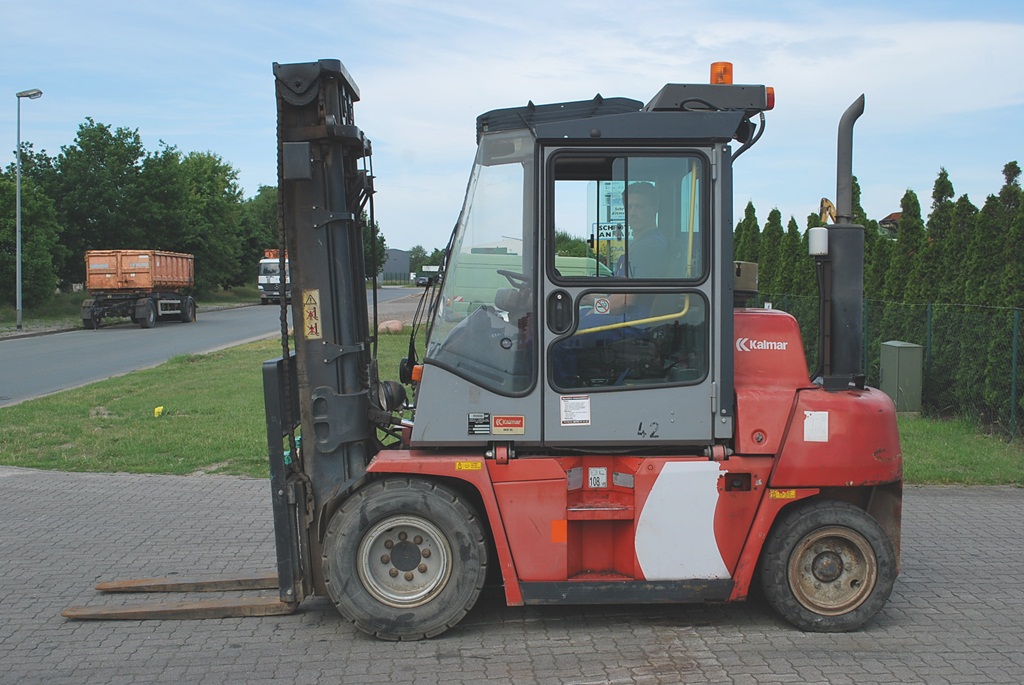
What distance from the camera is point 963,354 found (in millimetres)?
12781

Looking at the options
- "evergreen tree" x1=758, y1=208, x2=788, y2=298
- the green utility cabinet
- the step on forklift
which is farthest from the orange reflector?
"evergreen tree" x1=758, y1=208, x2=788, y2=298

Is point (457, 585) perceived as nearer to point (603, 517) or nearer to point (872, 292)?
point (603, 517)

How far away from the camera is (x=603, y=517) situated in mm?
5320

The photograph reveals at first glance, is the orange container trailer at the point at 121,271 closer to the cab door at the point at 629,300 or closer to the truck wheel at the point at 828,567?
the cab door at the point at 629,300

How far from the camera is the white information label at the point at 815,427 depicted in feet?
17.5

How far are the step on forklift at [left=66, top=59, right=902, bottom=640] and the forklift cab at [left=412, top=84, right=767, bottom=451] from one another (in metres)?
0.01

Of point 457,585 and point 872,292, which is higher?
point 872,292

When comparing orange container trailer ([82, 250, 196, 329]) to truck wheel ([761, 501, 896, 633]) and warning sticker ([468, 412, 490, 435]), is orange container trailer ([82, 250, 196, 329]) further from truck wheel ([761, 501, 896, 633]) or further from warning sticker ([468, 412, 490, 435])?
truck wheel ([761, 501, 896, 633])

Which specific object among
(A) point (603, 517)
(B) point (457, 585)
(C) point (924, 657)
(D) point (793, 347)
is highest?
(D) point (793, 347)

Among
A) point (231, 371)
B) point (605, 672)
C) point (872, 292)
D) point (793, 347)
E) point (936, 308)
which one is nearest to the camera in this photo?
point (605, 672)

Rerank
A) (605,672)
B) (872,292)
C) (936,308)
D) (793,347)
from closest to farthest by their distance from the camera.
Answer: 1. (605,672)
2. (793,347)
3. (936,308)
4. (872,292)

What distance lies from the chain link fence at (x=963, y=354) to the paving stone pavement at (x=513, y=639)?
16.6 ft

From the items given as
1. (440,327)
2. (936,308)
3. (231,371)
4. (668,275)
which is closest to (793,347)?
(668,275)

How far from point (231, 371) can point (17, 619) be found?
551 inches
